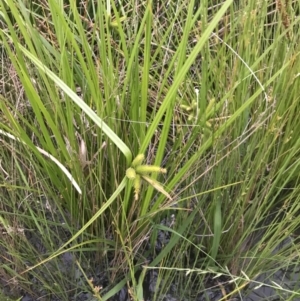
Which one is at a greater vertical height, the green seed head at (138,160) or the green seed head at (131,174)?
the green seed head at (138,160)

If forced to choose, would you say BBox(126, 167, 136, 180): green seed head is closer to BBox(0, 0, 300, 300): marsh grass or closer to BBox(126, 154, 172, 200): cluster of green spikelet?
BBox(126, 154, 172, 200): cluster of green spikelet

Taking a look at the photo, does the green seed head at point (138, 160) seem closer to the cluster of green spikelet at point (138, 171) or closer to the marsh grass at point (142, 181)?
the cluster of green spikelet at point (138, 171)

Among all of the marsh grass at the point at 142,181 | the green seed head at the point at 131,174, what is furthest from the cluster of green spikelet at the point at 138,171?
the marsh grass at the point at 142,181

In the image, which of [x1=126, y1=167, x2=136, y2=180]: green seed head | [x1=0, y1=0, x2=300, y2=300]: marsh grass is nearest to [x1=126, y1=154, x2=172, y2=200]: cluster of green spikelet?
[x1=126, y1=167, x2=136, y2=180]: green seed head

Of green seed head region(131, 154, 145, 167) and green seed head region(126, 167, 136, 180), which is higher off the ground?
green seed head region(131, 154, 145, 167)

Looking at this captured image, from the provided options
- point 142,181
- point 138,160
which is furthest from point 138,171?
point 142,181

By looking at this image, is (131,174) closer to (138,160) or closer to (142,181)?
(138,160)

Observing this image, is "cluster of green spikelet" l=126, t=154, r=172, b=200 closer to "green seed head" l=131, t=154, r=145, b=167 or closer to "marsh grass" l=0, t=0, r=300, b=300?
"green seed head" l=131, t=154, r=145, b=167

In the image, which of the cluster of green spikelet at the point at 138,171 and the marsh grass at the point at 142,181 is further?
the marsh grass at the point at 142,181

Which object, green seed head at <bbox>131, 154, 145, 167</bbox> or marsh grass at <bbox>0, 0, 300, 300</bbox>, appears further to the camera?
marsh grass at <bbox>0, 0, 300, 300</bbox>

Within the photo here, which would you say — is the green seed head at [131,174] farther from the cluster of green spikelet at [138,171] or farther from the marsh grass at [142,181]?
the marsh grass at [142,181]

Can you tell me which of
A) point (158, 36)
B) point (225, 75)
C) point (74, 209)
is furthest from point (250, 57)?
point (74, 209)
